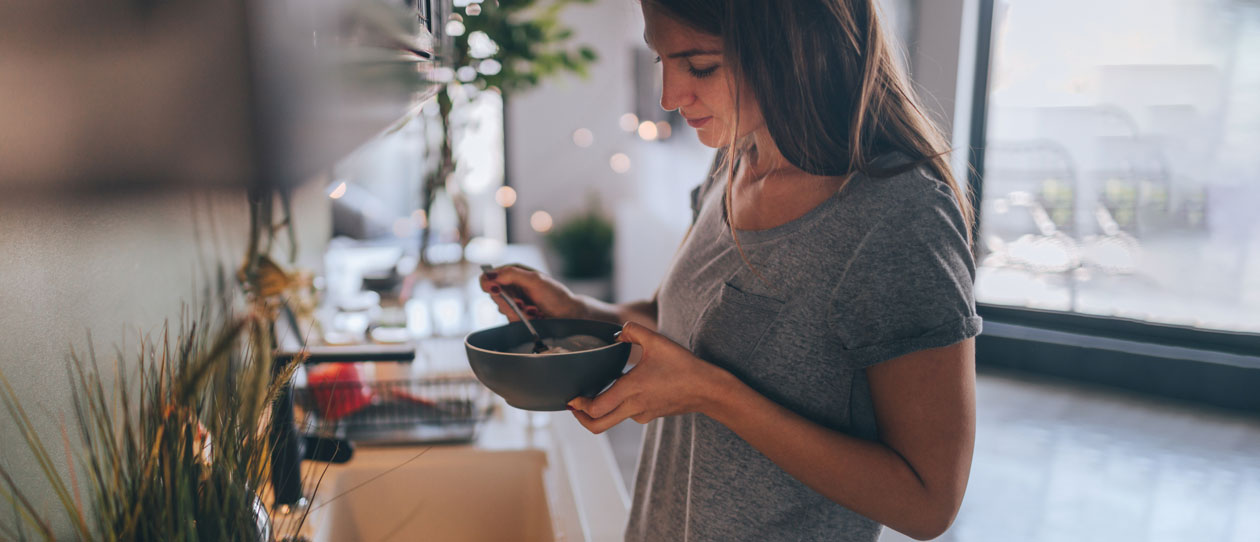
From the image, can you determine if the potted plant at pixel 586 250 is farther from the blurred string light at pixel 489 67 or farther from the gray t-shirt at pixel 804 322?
the gray t-shirt at pixel 804 322

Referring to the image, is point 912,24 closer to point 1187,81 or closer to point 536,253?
point 1187,81

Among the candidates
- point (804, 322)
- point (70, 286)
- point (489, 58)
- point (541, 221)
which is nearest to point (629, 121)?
point (541, 221)

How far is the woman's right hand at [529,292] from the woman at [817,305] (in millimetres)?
236

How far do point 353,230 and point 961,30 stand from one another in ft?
11.4

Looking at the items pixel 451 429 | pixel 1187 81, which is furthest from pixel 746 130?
pixel 1187 81

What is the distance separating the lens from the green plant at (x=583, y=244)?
5227 millimetres

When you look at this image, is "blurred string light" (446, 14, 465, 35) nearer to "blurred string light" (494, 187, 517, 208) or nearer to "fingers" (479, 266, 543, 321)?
"fingers" (479, 266, 543, 321)

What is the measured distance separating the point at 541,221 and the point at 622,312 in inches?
187

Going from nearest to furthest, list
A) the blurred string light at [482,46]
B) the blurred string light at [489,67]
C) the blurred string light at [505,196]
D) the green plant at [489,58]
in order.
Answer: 1. the green plant at [489,58]
2. the blurred string light at [482,46]
3. the blurred string light at [489,67]
4. the blurred string light at [505,196]

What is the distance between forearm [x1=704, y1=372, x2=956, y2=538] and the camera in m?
0.63

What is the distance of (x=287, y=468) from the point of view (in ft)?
2.92

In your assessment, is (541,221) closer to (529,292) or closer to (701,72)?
(529,292)

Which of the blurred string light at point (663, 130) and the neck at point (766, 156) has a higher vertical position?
the blurred string light at point (663, 130)

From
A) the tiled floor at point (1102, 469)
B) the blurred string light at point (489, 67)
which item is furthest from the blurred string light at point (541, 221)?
the blurred string light at point (489, 67)
